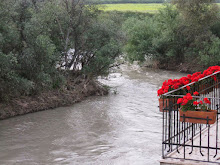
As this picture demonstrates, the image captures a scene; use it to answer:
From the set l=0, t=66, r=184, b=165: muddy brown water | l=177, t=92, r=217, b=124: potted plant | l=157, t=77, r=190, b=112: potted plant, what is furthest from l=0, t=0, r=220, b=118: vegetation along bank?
l=177, t=92, r=217, b=124: potted plant

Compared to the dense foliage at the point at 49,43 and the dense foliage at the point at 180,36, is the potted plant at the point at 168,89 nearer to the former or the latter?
the dense foliage at the point at 49,43

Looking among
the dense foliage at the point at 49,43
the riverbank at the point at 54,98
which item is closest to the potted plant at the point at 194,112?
the dense foliage at the point at 49,43

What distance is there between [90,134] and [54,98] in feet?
17.9

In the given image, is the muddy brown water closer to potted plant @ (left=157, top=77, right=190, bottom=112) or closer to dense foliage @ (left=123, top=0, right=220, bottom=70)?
potted plant @ (left=157, top=77, right=190, bottom=112)

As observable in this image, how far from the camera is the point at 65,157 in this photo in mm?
12688

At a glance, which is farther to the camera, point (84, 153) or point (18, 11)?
point (18, 11)

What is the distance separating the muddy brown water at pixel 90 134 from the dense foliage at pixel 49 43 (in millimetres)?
1787

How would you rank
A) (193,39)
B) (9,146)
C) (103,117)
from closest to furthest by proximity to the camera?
(9,146) → (103,117) → (193,39)

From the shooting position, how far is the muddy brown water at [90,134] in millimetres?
12641

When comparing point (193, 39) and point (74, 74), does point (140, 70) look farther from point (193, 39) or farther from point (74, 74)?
point (74, 74)

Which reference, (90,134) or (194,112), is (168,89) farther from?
(90,134)

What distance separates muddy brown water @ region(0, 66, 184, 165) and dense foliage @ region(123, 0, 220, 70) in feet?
38.4

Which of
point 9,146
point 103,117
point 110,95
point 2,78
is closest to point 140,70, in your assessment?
point 110,95

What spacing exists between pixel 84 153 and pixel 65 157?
74 centimetres
